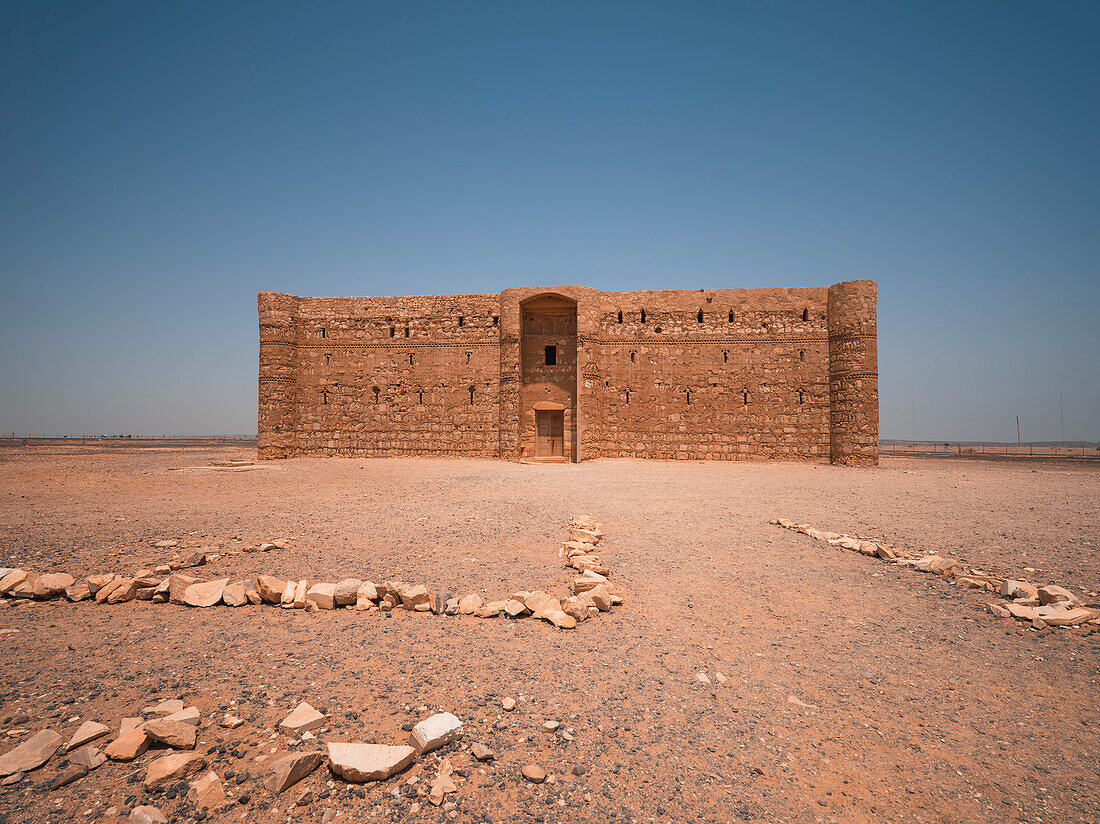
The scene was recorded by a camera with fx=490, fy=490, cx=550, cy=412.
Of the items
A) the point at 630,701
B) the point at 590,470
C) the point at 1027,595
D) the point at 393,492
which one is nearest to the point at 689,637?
the point at 630,701

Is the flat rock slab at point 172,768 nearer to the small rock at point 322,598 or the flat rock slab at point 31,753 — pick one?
the flat rock slab at point 31,753

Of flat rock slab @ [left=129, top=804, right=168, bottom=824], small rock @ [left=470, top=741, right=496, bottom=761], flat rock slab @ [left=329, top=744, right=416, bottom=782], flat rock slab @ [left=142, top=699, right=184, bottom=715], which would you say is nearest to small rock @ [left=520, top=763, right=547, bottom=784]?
small rock @ [left=470, top=741, right=496, bottom=761]

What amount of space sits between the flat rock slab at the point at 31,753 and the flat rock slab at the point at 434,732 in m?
1.77

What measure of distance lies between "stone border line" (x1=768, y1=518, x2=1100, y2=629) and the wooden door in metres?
16.1

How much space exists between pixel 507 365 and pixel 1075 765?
20261 mm

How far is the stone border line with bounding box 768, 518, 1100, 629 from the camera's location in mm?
4281

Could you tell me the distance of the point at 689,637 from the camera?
4074 mm

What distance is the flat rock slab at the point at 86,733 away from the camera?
8.40ft

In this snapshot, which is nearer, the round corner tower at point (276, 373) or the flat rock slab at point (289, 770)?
the flat rock slab at point (289, 770)

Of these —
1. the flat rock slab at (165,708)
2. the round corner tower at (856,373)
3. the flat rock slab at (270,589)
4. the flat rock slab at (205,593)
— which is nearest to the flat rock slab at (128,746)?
the flat rock slab at (165,708)

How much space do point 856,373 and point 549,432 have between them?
13.2 metres

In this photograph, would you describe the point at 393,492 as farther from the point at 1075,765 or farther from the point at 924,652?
the point at 1075,765

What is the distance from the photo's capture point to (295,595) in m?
4.68

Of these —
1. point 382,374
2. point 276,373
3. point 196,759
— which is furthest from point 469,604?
point 276,373
